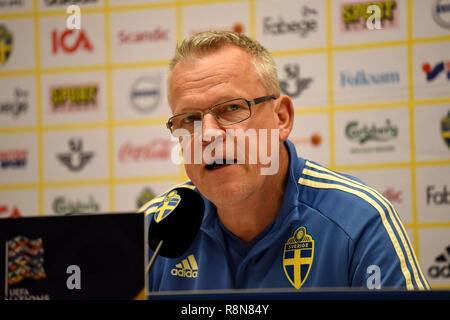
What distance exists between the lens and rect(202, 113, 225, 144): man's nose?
1.19m

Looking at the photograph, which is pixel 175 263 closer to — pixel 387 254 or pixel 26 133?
pixel 387 254

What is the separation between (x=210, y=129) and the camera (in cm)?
121

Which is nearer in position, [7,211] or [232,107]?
[232,107]

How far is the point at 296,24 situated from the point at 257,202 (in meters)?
1.59

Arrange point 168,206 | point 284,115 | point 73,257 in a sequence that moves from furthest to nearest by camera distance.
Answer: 1. point 284,115
2. point 168,206
3. point 73,257

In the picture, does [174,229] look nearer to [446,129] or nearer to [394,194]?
[394,194]

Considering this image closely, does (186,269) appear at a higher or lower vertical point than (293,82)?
lower

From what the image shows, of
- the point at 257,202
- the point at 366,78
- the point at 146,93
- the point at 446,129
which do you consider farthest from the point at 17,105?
the point at 446,129

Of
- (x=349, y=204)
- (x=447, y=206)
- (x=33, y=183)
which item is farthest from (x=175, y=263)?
(x=33, y=183)

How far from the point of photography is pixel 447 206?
241cm

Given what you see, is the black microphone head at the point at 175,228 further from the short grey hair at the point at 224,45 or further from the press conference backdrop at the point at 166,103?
the press conference backdrop at the point at 166,103

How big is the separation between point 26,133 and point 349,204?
2.28 metres

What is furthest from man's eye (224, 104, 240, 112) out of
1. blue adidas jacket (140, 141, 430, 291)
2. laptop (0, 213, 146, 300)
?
laptop (0, 213, 146, 300)

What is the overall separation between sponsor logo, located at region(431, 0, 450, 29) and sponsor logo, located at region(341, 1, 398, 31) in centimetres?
19
